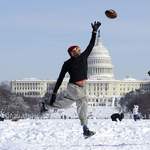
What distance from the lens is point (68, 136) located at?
61.5 ft

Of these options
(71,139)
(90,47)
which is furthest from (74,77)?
(71,139)

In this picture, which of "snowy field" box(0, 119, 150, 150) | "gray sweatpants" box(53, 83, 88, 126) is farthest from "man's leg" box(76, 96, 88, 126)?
"snowy field" box(0, 119, 150, 150)

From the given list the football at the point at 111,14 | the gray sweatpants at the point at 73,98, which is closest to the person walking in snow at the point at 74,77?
the gray sweatpants at the point at 73,98

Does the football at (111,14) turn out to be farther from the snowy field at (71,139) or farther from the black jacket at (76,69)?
the snowy field at (71,139)

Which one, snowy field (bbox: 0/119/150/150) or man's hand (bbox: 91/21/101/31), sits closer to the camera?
man's hand (bbox: 91/21/101/31)

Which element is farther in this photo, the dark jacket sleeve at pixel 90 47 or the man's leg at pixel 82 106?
the man's leg at pixel 82 106

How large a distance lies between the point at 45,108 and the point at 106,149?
115 inches

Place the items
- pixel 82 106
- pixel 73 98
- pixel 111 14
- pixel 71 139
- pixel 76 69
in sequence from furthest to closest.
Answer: pixel 71 139, pixel 111 14, pixel 82 106, pixel 73 98, pixel 76 69

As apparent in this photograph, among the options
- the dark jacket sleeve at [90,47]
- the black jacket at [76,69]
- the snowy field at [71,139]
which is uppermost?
the dark jacket sleeve at [90,47]

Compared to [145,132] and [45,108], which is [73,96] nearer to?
[45,108]

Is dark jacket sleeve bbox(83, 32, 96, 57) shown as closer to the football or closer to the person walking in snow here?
the person walking in snow

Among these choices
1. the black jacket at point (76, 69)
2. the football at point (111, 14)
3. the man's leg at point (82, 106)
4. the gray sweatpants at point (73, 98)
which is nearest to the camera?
the black jacket at point (76, 69)

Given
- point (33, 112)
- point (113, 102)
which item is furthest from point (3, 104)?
point (113, 102)

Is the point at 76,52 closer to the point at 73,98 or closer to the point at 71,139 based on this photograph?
the point at 73,98
